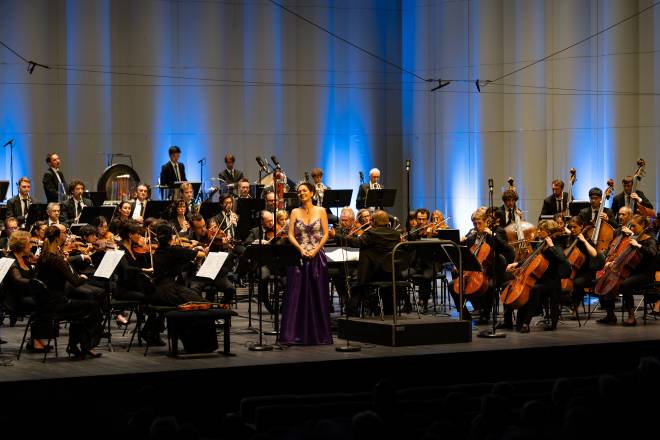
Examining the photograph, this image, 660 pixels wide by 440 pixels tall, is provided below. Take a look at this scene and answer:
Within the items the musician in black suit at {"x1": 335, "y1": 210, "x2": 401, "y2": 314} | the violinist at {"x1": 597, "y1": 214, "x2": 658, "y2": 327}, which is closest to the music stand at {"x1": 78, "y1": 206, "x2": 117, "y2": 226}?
the musician in black suit at {"x1": 335, "y1": 210, "x2": 401, "y2": 314}

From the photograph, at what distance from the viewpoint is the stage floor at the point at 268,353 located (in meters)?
7.90

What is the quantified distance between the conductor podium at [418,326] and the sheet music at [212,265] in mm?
1274

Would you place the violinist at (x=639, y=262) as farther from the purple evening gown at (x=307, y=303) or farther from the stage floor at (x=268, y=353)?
the purple evening gown at (x=307, y=303)

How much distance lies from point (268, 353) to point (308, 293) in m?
0.87

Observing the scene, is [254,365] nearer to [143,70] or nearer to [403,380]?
[403,380]

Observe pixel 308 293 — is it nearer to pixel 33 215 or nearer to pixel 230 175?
pixel 33 215

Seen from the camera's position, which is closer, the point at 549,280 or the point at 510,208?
the point at 549,280

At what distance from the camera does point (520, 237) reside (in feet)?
36.7

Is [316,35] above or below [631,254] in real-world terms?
above

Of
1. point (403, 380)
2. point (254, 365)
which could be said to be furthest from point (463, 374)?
point (254, 365)

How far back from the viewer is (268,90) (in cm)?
1788

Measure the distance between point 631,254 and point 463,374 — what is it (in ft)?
9.18

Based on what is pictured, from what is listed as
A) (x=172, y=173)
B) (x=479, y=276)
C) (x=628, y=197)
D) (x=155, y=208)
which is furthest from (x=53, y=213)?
(x=628, y=197)

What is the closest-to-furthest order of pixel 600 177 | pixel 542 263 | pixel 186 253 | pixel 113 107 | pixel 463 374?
pixel 463 374
pixel 186 253
pixel 542 263
pixel 600 177
pixel 113 107
